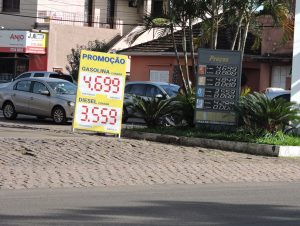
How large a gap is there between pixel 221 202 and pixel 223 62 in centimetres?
802

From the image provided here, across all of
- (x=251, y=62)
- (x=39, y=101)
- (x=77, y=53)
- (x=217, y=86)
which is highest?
(x=77, y=53)

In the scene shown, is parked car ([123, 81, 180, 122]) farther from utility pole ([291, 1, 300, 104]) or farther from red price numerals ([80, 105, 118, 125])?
utility pole ([291, 1, 300, 104])

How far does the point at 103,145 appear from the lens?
14.3 metres

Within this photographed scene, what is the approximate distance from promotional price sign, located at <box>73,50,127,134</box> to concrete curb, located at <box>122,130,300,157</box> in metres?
1.03

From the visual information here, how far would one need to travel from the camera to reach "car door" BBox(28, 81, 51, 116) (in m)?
22.0

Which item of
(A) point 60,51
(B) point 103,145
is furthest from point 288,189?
(A) point 60,51

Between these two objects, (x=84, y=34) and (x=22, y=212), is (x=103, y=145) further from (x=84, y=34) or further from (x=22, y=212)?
(x=84, y=34)

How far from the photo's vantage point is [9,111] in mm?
23062

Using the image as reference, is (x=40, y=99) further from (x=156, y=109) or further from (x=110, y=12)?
(x=110, y=12)

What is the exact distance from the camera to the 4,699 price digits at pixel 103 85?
54.3 feet

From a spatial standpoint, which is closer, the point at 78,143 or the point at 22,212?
the point at 22,212

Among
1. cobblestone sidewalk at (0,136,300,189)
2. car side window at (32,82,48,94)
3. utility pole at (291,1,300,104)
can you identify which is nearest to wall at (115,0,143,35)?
car side window at (32,82,48,94)

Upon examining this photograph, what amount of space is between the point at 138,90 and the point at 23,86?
448cm

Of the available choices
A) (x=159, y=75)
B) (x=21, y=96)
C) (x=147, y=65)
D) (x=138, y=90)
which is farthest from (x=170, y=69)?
(x=21, y=96)
